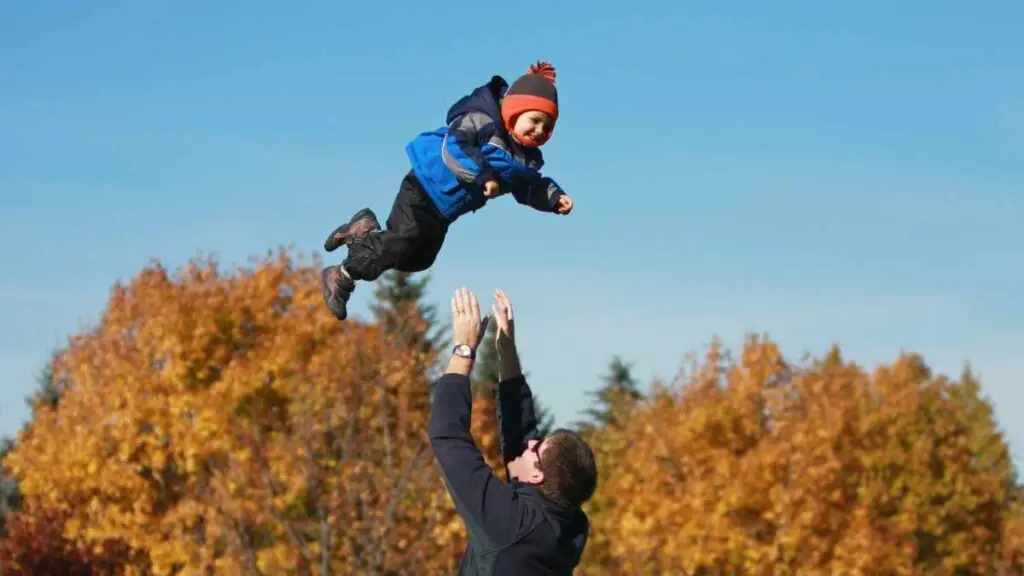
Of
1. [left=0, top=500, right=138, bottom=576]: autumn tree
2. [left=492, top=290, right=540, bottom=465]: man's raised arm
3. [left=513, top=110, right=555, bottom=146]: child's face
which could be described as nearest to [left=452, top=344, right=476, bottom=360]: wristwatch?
[left=492, top=290, right=540, bottom=465]: man's raised arm

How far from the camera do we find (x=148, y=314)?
4338 cm

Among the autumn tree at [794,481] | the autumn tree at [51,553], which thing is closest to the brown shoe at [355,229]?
the autumn tree at [51,553]

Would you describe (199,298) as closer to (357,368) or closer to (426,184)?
(357,368)

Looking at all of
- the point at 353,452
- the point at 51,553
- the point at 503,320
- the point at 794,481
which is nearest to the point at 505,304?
the point at 503,320

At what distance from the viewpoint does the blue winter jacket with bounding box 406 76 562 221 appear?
23.6ft

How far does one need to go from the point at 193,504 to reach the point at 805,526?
15.2 meters

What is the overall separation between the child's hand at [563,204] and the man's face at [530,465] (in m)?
1.33

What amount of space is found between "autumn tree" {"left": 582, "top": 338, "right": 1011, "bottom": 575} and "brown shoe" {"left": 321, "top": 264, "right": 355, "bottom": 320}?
103 ft

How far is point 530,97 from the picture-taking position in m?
7.11

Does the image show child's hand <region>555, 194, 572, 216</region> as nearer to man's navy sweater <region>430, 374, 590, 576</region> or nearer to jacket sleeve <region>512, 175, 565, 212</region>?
jacket sleeve <region>512, 175, 565, 212</region>

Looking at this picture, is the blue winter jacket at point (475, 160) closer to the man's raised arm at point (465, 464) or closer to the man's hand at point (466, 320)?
the man's hand at point (466, 320)

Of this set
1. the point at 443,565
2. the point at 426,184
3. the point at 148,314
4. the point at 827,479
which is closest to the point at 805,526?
the point at 827,479

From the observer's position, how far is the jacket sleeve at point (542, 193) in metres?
7.64

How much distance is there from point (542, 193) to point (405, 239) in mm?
732
